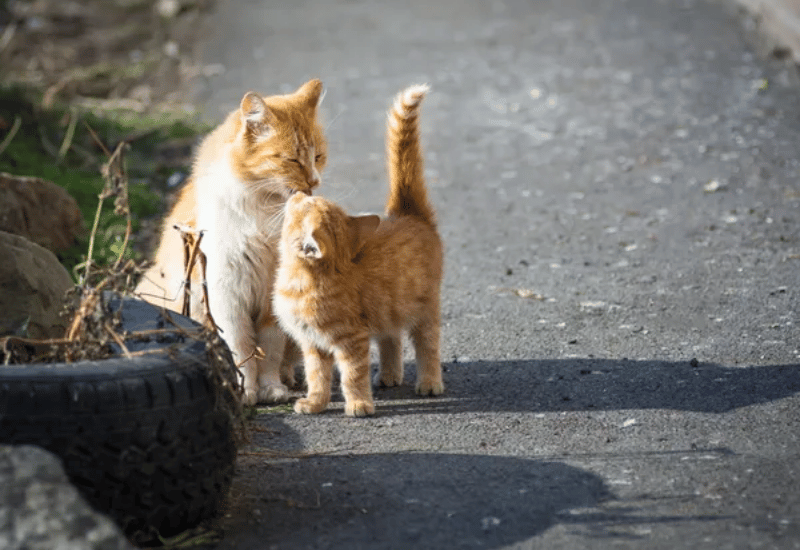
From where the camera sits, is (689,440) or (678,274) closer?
(689,440)

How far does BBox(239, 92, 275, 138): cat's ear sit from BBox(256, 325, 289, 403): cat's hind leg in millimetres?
968

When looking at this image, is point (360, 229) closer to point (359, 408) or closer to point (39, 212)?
point (359, 408)

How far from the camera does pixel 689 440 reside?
4.46 meters

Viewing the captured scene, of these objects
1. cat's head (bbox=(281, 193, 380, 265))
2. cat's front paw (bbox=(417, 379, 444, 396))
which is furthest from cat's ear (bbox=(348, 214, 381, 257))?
cat's front paw (bbox=(417, 379, 444, 396))

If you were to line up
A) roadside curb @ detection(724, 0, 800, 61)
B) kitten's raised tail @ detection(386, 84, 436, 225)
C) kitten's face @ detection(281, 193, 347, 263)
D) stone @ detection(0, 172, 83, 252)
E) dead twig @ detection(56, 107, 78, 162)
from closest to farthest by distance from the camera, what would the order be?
1. kitten's face @ detection(281, 193, 347, 263)
2. kitten's raised tail @ detection(386, 84, 436, 225)
3. stone @ detection(0, 172, 83, 252)
4. dead twig @ detection(56, 107, 78, 162)
5. roadside curb @ detection(724, 0, 800, 61)

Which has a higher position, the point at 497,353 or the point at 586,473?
the point at 497,353

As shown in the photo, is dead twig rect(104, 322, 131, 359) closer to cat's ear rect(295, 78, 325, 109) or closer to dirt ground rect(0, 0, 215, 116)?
cat's ear rect(295, 78, 325, 109)

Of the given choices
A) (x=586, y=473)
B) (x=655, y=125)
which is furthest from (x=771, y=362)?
(x=655, y=125)

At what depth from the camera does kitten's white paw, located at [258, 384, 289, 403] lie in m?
5.32

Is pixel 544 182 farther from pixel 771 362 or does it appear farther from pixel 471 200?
pixel 771 362

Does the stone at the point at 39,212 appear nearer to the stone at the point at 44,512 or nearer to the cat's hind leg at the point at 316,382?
the cat's hind leg at the point at 316,382

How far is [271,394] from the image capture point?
532cm

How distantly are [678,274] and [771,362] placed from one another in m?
1.61

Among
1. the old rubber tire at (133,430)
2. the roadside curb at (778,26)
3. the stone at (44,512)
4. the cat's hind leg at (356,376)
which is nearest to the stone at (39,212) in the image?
the cat's hind leg at (356,376)
